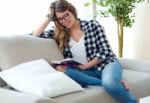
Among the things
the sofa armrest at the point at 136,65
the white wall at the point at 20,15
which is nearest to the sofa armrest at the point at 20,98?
the sofa armrest at the point at 136,65

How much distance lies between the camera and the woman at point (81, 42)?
2.59m

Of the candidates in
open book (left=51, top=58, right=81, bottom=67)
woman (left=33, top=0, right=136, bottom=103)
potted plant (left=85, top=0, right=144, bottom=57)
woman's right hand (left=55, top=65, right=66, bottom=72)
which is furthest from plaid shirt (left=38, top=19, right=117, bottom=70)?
potted plant (left=85, top=0, right=144, bottom=57)

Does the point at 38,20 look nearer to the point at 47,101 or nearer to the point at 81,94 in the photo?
the point at 81,94

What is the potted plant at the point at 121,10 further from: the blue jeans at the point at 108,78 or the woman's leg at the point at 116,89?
the woman's leg at the point at 116,89

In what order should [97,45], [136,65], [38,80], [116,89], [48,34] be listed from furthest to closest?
[136,65] → [48,34] → [97,45] → [116,89] → [38,80]

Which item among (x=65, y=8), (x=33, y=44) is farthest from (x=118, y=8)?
(x=33, y=44)

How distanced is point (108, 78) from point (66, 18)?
62 cm

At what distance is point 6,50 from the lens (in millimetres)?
2391

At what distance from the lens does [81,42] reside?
2.67 m

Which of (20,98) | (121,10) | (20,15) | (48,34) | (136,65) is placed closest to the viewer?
(20,98)

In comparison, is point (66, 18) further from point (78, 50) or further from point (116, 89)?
point (116, 89)

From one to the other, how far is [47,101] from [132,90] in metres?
0.92

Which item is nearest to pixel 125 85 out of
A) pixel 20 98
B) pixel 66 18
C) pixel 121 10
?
pixel 66 18

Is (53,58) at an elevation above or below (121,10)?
below
